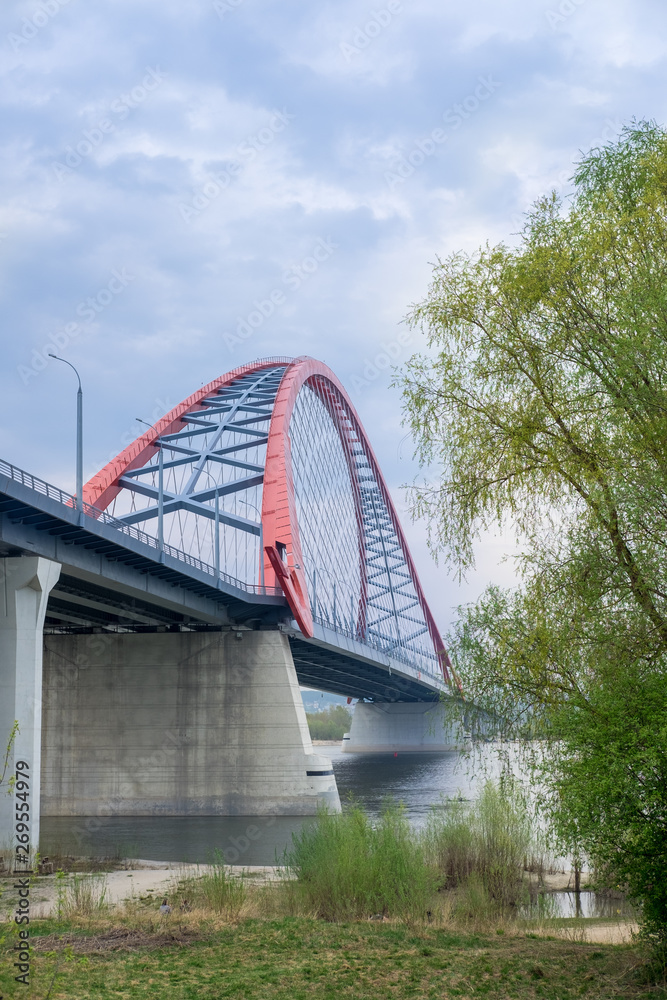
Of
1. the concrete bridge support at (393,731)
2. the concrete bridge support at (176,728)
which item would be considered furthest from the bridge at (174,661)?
the concrete bridge support at (393,731)

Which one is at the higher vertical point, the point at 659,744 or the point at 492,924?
the point at 659,744

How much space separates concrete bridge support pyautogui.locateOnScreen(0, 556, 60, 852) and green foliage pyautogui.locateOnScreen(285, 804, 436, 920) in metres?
12.6

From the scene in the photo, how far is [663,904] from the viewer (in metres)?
9.80

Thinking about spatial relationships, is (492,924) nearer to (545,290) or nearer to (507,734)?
(507,734)

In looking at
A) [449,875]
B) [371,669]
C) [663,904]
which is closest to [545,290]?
[663,904]

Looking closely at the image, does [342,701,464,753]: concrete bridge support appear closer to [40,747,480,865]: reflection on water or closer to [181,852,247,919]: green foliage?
[40,747,480,865]: reflection on water

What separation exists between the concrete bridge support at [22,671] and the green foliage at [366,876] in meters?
12.6

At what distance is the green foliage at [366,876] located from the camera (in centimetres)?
1481

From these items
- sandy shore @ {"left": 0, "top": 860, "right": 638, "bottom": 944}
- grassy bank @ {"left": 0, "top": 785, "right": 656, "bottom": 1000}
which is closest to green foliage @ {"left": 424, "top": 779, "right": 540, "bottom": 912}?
grassy bank @ {"left": 0, "top": 785, "right": 656, "bottom": 1000}

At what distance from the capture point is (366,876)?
15234 mm

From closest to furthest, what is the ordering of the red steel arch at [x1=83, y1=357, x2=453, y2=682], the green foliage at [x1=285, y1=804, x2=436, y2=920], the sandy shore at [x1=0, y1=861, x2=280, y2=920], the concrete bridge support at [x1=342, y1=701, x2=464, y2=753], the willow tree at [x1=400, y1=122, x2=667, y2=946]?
the willow tree at [x1=400, y1=122, x2=667, y2=946], the green foliage at [x1=285, y1=804, x2=436, y2=920], the sandy shore at [x1=0, y1=861, x2=280, y2=920], the red steel arch at [x1=83, y1=357, x2=453, y2=682], the concrete bridge support at [x1=342, y1=701, x2=464, y2=753]

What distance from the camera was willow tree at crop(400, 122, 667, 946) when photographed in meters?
9.69

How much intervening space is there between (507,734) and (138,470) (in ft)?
151

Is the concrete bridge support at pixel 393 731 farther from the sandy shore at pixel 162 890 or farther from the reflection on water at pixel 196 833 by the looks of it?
the sandy shore at pixel 162 890
